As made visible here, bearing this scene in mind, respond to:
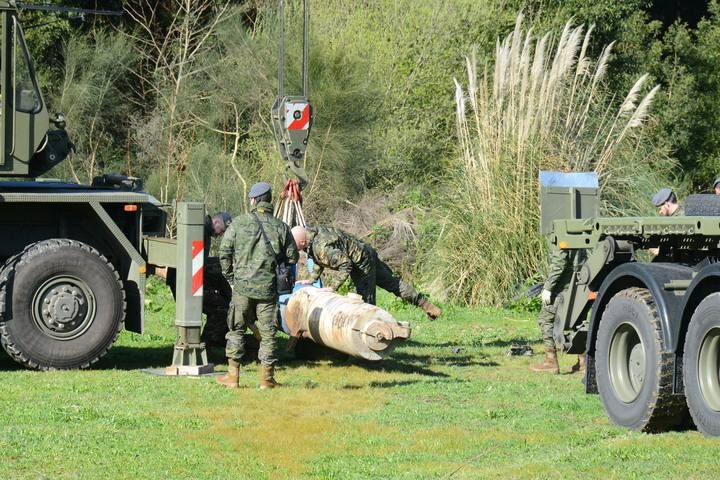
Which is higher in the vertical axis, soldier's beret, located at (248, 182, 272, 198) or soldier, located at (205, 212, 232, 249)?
soldier's beret, located at (248, 182, 272, 198)

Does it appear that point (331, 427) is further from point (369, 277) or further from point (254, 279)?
point (369, 277)

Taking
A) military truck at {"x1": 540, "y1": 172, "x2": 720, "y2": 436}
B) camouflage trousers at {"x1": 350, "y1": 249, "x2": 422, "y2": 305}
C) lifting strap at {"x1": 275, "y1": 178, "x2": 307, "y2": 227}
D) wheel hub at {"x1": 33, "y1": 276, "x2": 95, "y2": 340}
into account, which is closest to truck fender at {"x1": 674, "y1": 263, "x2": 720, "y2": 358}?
military truck at {"x1": 540, "y1": 172, "x2": 720, "y2": 436}

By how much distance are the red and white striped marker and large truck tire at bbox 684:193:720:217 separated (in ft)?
15.4

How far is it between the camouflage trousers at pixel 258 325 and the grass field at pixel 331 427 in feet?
1.03

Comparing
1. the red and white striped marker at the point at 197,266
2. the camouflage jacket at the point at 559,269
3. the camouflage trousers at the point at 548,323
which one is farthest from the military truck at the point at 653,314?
the red and white striped marker at the point at 197,266

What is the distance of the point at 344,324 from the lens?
39.5 feet

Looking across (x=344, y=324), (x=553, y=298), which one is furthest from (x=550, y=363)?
(x=344, y=324)

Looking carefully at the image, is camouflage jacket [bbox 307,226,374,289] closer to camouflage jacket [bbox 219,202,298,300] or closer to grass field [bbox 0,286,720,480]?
grass field [bbox 0,286,720,480]

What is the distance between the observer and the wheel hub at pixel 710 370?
8516 mm

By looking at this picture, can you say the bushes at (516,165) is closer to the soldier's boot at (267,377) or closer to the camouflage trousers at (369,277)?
the camouflage trousers at (369,277)

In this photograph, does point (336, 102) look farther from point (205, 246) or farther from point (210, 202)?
point (205, 246)

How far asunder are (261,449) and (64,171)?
44.6 ft

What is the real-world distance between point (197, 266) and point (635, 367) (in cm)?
447

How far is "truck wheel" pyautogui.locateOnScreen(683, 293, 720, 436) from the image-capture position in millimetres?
8445
